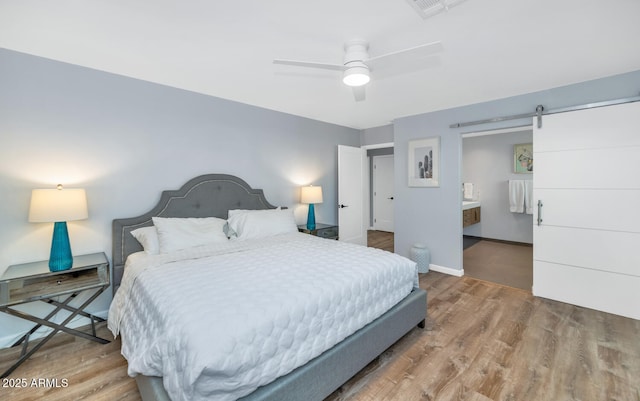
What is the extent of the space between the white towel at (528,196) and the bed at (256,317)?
4.11m

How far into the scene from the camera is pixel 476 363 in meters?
2.02

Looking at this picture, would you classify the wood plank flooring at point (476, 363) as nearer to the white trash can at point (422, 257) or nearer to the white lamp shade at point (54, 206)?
the white lamp shade at point (54, 206)

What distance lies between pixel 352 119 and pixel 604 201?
128 inches

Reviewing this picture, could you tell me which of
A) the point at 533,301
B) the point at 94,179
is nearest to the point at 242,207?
the point at 94,179

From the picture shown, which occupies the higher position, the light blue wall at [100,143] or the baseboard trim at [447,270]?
the light blue wall at [100,143]

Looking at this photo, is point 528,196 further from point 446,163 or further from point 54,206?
point 54,206

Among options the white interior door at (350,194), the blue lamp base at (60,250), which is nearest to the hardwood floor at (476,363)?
the blue lamp base at (60,250)

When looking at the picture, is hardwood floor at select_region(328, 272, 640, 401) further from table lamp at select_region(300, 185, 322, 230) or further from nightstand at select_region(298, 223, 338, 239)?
table lamp at select_region(300, 185, 322, 230)

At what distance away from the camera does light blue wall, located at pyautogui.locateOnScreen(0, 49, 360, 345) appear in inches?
89.4

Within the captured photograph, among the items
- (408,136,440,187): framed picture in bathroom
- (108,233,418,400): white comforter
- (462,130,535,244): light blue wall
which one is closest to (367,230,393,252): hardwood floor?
(408,136,440,187): framed picture in bathroom

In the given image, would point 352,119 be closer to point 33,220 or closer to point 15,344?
point 33,220

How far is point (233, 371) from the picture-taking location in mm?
1201

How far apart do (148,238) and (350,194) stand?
127 inches

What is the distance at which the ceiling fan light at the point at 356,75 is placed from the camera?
80.1 inches
